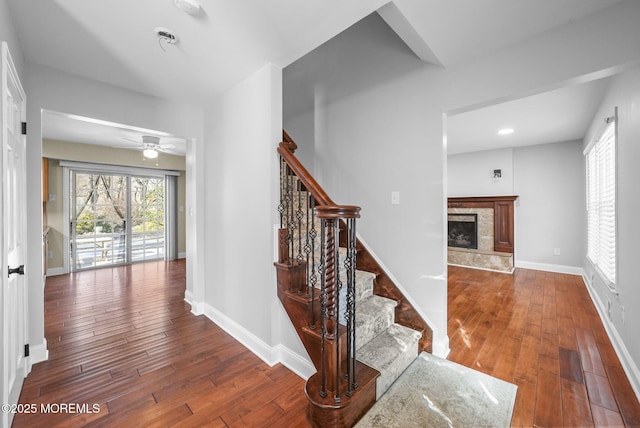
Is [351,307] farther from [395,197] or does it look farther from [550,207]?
[550,207]

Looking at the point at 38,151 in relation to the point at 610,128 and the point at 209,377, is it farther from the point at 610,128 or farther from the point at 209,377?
the point at 610,128

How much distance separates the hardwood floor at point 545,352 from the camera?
164 centimetres

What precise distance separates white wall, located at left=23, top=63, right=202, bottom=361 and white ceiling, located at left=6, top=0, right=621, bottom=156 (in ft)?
0.39

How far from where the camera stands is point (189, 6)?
1537 mm

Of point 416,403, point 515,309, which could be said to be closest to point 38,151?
point 416,403

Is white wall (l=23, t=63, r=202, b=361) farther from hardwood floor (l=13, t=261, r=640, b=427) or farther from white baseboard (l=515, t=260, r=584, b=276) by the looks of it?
white baseboard (l=515, t=260, r=584, b=276)

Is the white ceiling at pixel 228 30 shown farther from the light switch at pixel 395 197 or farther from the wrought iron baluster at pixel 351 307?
the wrought iron baluster at pixel 351 307

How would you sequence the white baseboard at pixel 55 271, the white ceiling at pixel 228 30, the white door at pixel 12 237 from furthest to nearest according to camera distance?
the white baseboard at pixel 55 271 → the white ceiling at pixel 228 30 → the white door at pixel 12 237

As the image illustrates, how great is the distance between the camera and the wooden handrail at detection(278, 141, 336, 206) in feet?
5.66

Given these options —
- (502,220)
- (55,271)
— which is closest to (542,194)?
(502,220)

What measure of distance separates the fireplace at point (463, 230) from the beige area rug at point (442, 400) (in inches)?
164

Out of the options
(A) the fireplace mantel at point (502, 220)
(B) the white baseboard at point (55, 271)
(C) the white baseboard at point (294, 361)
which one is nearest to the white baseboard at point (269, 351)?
(C) the white baseboard at point (294, 361)

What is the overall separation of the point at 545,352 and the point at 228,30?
3.52 m

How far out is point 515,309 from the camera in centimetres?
324
